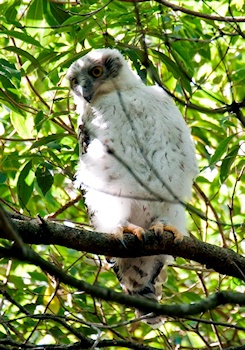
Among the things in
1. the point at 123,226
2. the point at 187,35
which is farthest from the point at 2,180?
the point at 187,35

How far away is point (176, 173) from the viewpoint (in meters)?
4.78

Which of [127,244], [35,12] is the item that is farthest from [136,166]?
[35,12]

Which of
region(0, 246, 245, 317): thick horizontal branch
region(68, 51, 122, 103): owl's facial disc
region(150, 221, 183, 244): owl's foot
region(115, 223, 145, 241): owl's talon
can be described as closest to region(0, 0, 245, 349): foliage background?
region(68, 51, 122, 103): owl's facial disc

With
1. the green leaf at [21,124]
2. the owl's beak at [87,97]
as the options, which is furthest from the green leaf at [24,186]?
the owl's beak at [87,97]

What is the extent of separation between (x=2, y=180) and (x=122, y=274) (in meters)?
1.22

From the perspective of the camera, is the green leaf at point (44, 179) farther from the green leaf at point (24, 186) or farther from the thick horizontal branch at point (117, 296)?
the thick horizontal branch at point (117, 296)

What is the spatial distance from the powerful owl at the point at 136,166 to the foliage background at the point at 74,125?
200 millimetres

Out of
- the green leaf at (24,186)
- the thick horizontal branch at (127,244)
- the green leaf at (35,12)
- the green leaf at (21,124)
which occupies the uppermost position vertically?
the green leaf at (35,12)

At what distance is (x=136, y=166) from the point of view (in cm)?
467

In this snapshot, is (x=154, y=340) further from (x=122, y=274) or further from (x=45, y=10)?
(x=45, y=10)

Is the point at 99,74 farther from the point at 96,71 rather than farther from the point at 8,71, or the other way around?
the point at 8,71

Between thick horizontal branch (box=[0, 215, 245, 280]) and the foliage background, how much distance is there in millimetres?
214

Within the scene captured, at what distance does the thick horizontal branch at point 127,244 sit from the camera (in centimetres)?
339

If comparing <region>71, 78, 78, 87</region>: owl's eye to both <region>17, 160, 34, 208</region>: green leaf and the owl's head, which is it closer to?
the owl's head
